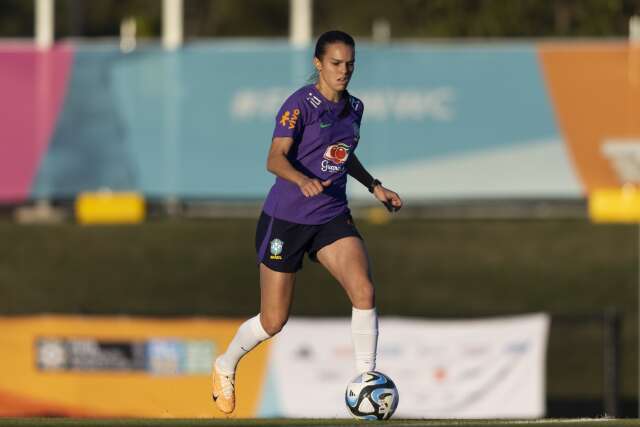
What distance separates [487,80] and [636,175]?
229 centimetres

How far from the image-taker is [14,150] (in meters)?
21.1

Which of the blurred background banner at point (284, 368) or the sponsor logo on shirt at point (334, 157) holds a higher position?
the sponsor logo on shirt at point (334, 157)

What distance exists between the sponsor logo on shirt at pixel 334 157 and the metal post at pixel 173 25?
39.5 ft

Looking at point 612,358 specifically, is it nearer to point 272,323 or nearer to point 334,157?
point 272,323

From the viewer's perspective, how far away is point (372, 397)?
9.55m

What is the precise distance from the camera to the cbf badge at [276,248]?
9.79 m

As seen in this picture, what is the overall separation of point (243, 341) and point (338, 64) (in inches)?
77.8

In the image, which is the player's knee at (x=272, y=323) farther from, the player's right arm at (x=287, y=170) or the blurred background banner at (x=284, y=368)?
the blurred background banner at (x=284, y=368)

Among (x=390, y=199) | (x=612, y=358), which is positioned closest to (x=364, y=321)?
(x=390, y=199)

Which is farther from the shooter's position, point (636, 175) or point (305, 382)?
point (636, 175)

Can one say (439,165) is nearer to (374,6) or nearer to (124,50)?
(124,50)

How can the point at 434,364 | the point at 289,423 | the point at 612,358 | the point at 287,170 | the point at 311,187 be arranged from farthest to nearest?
1. the point at 612,358
2. the point at 434,364
3. the point at 289,423
4. the point at 287,170
5. the point at 311,187

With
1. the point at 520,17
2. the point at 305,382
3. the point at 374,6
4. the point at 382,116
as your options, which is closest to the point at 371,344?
the point at 305,382

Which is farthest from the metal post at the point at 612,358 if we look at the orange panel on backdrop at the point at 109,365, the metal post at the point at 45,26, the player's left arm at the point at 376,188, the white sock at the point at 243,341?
the metal post at the point at 45,26
